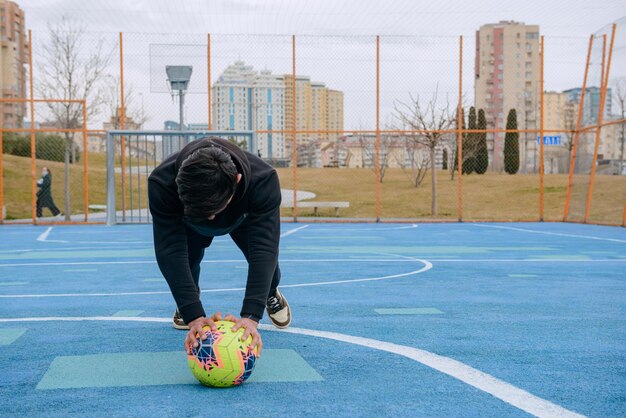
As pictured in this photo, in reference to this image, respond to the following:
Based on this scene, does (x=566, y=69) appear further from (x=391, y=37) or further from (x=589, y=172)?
(x=391, y=37)

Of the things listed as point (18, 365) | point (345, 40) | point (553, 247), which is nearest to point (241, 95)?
point (345, 40)

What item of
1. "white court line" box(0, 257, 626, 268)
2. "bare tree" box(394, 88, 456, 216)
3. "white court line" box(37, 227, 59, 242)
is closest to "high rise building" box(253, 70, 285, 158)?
"bare tree" box(394, 88, 456, 216)

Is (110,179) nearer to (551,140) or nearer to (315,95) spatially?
Answer: (315,95)

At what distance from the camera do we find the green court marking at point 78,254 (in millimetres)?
10945

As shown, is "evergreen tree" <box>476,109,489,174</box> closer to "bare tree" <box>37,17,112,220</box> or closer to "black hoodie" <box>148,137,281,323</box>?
"bare tree" <box>37,17,112,220</box>

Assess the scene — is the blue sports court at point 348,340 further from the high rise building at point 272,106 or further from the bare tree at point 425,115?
the bare tree at point 425,115

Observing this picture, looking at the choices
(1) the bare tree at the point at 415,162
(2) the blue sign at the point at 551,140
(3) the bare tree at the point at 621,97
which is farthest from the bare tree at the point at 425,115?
(1) the bare tree at the point at 415,162

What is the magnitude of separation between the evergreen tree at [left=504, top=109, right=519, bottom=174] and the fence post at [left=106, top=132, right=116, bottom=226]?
16.2 metres

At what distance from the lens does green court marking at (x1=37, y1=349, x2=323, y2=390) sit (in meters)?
3.59

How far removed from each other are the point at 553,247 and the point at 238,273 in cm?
A: 663

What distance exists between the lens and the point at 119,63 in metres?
19.7

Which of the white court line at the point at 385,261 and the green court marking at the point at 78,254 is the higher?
the white court line at the point at 385,261

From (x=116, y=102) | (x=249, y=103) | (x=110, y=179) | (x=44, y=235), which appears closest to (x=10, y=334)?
(x=44, y=235)

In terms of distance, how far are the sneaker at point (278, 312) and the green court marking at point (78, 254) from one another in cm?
638
